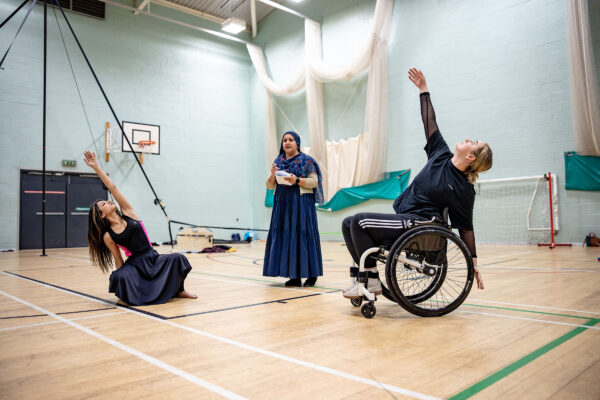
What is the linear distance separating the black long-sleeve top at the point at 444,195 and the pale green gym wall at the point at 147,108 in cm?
934

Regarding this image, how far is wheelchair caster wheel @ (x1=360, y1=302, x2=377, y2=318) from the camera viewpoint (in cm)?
217

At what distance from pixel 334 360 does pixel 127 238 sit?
1809 millimetres

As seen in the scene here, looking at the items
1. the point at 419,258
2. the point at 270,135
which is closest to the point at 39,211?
the point at 270,135

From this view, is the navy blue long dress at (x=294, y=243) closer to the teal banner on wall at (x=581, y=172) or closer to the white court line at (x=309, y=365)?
the white court line at (x=309, y=365)

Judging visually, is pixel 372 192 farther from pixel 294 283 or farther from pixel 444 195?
pixel 444 195

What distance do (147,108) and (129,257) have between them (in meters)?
8.84

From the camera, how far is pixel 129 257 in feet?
9.30

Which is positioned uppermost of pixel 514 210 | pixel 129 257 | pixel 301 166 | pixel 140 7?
pixel 140 7

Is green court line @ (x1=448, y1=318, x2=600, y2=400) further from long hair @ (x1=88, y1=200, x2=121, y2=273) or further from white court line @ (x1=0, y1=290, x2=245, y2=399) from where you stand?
long hair @ (x1=88, y1=200, x2=121, y2=273)

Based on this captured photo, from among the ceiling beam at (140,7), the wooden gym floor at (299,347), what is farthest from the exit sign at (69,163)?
the wooden gym floor at (299,347)

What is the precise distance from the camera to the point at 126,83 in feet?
34.3

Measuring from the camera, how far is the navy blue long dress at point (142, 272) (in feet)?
8.82

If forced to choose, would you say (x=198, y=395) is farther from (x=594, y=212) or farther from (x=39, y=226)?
(x=39, y=226)

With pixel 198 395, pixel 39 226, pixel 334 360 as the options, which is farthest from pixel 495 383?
pixel 39 226
